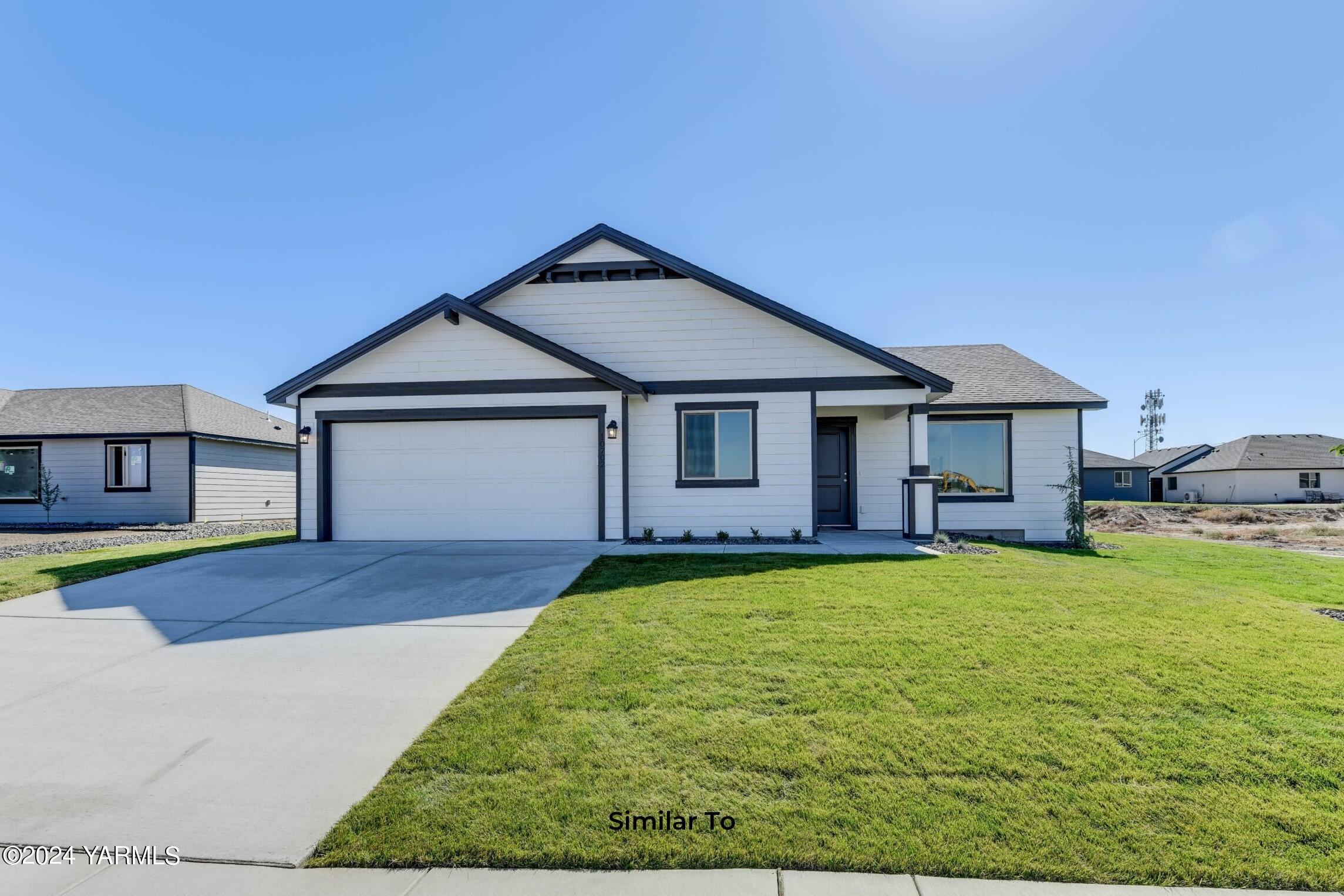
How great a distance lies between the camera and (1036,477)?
11.9 metres

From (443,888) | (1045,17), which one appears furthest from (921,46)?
(443,888)

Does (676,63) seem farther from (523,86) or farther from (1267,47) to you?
(1267,47)

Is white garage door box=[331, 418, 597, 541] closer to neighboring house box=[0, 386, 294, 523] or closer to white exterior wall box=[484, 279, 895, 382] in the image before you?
white exterior wall box=[484, 279, 895, 382]

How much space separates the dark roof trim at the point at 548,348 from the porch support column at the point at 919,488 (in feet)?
16.3

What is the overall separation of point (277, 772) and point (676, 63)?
1272cm

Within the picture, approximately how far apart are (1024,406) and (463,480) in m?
11.1

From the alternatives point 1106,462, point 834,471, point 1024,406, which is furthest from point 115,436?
point 1106,462

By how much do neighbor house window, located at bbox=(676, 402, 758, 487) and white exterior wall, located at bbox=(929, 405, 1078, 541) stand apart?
4.23 metres

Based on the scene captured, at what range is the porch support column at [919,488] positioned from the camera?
33.5ft

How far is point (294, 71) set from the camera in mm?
12328

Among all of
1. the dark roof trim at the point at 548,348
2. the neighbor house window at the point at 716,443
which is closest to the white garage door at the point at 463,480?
the dark roof trim at the point at 548,348

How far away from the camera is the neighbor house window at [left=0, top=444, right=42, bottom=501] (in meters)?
17.0

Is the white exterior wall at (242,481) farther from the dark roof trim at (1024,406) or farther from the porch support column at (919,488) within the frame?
the dark roof trim at (1024,406)

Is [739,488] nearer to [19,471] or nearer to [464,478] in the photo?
[464,478]
